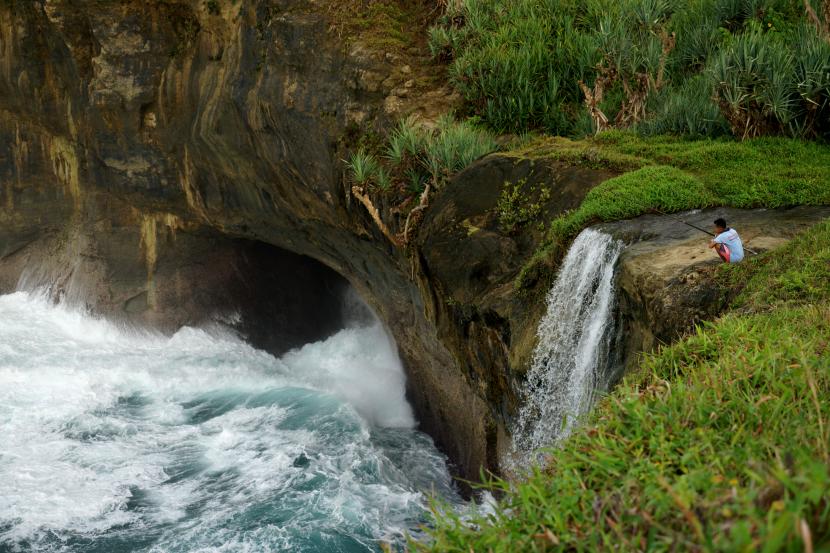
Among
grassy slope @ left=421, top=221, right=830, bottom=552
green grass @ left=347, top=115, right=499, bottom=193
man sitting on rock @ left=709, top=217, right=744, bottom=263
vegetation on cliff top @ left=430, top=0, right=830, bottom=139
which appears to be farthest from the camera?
green grass @ left=347, top=115, right=499, bottom=193

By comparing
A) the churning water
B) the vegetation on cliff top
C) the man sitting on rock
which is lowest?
the churning water

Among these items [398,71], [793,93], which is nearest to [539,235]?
[793,93]

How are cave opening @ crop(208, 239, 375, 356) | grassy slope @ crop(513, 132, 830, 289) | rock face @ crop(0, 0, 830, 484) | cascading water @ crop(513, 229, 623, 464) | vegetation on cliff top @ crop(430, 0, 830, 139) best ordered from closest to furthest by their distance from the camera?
cascading water @ crop(513, 229, 623, 464), grassy slope @ crop(513, 132, 830, 289), rock face @ crop(0, 0, 830, 484), vegetation on cliff top @ crop(430, 0, 830, 139), cave opening @ crop(208, 239, 375, 356)

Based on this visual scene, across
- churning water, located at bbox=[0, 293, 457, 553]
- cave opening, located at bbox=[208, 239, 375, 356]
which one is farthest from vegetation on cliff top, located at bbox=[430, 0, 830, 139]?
cave opening, located at bbox=[208, 239, 375, 356]

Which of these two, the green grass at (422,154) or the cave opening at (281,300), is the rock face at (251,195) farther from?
the green grass at (422,154)

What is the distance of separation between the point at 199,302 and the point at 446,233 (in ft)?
35.4

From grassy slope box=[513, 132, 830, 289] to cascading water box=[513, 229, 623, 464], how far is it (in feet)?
2.13

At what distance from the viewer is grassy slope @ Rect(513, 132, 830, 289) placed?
9477mm

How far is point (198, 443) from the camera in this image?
14141 millimetres

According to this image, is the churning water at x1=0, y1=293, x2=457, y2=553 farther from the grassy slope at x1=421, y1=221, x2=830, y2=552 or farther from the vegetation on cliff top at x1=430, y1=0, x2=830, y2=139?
the vegetation on cliff top at x1=430, y1=0, x2=830, y2=139

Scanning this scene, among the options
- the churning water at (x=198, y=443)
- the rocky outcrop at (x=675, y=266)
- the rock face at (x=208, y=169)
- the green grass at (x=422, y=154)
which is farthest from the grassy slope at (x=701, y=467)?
the rock face at (x=208, y=169)

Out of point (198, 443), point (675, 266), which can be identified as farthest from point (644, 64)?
point (198, 443)

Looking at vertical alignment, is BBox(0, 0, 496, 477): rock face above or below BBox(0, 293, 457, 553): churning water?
above

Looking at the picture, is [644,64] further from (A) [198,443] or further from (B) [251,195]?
(A) [198,443]
